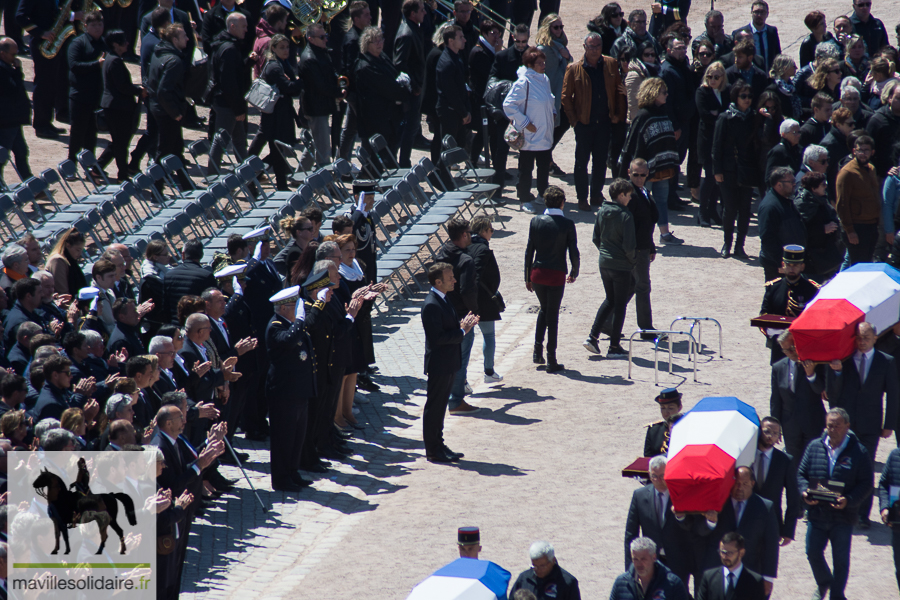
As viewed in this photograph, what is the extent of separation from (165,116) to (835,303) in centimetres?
1013

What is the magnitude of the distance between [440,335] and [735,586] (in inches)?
164

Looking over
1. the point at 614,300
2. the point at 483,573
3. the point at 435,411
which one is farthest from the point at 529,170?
the point at 483,573

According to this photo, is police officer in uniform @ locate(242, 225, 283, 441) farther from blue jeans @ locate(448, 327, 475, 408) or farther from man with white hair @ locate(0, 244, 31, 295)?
man with white hair @ locate(0, 244, 31, 295)

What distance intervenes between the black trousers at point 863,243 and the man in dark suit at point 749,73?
3054mm

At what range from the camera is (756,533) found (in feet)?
23.3

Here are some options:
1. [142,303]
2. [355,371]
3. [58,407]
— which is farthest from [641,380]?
[58,407]

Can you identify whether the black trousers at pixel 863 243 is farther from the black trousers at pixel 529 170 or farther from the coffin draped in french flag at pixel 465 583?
the coffin draped in french flag at pixel 465 583

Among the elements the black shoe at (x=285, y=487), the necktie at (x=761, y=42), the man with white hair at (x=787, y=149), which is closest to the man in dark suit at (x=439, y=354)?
the black shoe at (x=285, y=487)

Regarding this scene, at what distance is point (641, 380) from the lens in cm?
1179

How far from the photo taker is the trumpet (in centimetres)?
1969

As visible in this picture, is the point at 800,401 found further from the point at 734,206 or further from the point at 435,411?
the point at 734,206

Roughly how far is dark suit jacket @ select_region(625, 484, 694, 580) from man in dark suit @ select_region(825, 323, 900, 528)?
2.15 meters

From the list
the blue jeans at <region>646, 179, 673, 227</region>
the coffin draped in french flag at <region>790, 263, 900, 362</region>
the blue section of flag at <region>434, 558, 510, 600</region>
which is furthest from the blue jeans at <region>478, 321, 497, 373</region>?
the blue section of flag at <region>434, 558, 510, 600</region>

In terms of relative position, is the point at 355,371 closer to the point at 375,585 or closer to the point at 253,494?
the point at 253,494
